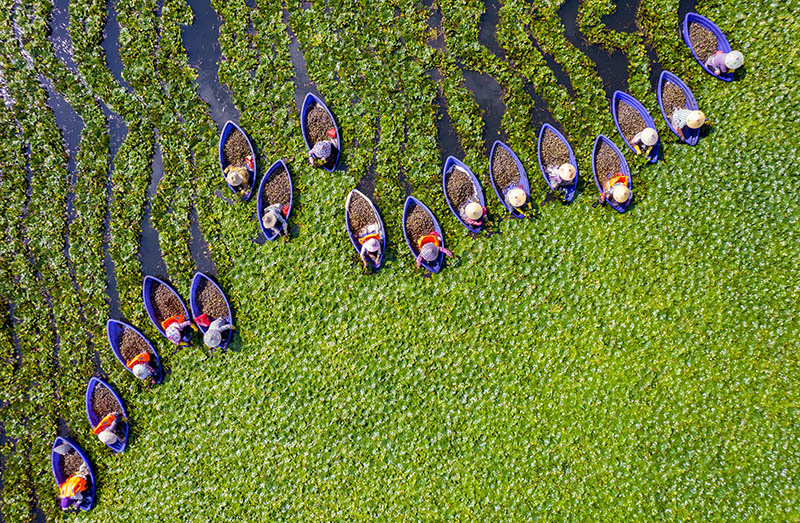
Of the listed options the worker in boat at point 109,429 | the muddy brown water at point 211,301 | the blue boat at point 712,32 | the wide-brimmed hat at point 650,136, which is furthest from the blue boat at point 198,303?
the blue boat at point 712,32

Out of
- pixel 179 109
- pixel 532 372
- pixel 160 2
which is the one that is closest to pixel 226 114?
pixel 179 109

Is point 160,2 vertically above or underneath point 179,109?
above

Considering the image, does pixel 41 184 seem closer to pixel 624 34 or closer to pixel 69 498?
pixel 69 498

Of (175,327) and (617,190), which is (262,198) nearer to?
(175,327)

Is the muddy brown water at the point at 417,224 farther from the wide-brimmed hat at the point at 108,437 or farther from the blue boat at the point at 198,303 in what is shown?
the wide-brimmed hat at the point at 108,437

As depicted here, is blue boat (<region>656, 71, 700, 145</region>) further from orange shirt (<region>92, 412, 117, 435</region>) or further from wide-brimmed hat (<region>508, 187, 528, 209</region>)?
orange shirt (<region>92, 412, 117, 435</region>)

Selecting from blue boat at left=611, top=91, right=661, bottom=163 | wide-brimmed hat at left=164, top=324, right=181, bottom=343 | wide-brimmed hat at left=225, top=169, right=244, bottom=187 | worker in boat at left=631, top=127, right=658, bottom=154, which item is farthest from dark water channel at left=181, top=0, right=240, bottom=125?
worker in boat at left=631, top=127, right=658, bottom=154
